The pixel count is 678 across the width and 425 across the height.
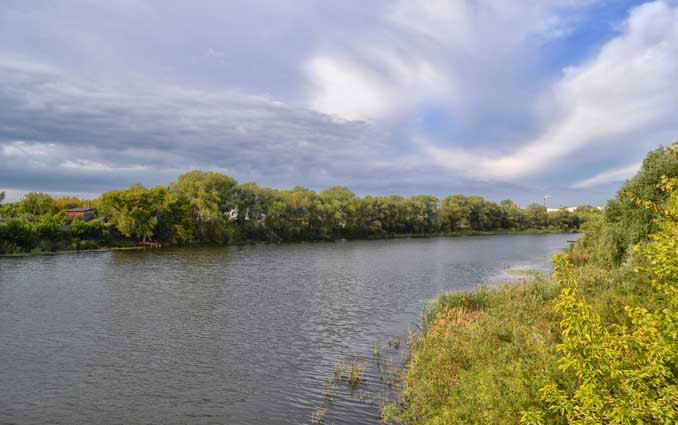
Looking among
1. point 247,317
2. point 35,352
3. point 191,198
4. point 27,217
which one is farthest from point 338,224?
point 35,352

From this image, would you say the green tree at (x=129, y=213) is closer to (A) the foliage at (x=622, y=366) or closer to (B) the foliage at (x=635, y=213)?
(B) the foliage at (x=635, y=213)

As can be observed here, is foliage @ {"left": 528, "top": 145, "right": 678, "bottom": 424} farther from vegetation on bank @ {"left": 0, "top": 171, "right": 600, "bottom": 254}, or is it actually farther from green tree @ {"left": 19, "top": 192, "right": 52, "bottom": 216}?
green tree @ {"left": 19, "top": 192, "right": 52, "bottom": 216}

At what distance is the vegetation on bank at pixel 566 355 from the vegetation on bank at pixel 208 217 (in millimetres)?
50633

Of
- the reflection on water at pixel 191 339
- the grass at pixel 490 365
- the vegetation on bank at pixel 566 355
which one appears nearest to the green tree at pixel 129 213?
the reflection on water at pixel 191 339

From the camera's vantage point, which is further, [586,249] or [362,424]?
[586,249]

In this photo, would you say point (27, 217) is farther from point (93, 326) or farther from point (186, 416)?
point (186, 416)

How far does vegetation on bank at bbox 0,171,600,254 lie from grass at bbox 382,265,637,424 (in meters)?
51.0

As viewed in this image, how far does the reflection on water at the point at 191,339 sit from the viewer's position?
1631 centimetres

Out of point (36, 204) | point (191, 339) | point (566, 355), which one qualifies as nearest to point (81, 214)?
point (36, 204)

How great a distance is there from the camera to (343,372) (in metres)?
19.3

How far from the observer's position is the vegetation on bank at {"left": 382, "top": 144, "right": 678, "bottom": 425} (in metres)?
7.41

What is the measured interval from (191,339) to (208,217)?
2961 inches

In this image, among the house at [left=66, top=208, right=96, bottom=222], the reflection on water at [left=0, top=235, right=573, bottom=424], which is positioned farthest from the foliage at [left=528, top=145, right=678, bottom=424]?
the house at [left=66, top=208, right=96, bottom=222]

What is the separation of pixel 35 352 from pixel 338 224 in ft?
357
